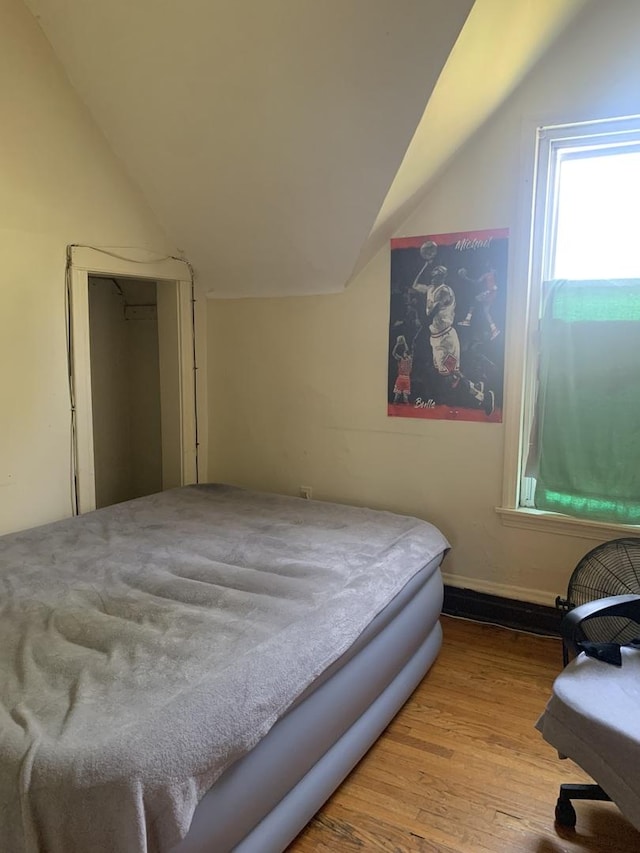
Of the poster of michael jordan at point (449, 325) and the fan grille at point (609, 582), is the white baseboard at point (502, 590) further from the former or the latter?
the poster of michael jordan at point (449, 325)

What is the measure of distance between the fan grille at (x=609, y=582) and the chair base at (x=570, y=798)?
1.65ft

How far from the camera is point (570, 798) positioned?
184 centimetres

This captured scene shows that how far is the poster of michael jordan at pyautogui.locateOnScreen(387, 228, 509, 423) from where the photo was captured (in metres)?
2.86

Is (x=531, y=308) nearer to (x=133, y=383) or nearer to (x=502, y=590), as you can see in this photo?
(x=502, y=590)

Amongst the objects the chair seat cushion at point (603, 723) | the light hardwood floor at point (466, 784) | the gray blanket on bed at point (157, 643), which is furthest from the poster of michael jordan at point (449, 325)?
the chair seat cushion at point (603, 723)

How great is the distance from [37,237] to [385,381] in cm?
172

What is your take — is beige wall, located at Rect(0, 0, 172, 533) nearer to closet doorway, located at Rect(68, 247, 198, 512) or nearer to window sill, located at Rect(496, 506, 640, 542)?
closet doorway, located at Rect(68, 247, 198, 512)

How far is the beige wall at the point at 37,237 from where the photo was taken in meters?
2.57

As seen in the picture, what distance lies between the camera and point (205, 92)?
2.49 metres

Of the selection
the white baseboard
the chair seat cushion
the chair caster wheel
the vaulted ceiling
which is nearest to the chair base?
the chair caster wheel

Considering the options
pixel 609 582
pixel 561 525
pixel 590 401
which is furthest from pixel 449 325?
pixel 609 582

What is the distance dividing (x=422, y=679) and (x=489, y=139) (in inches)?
92.0

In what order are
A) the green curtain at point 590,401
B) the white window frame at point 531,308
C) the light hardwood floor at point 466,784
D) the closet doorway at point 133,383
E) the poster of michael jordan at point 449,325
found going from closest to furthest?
the light hardwood floor at point 466,784, the green curtain at point 590,401, the white window frame at point 531,308, the poster of michael jordan at point 449,325, the closet doorway at point 133,383

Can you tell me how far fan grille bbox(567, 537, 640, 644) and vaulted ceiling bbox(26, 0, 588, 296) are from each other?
5.50 ft
